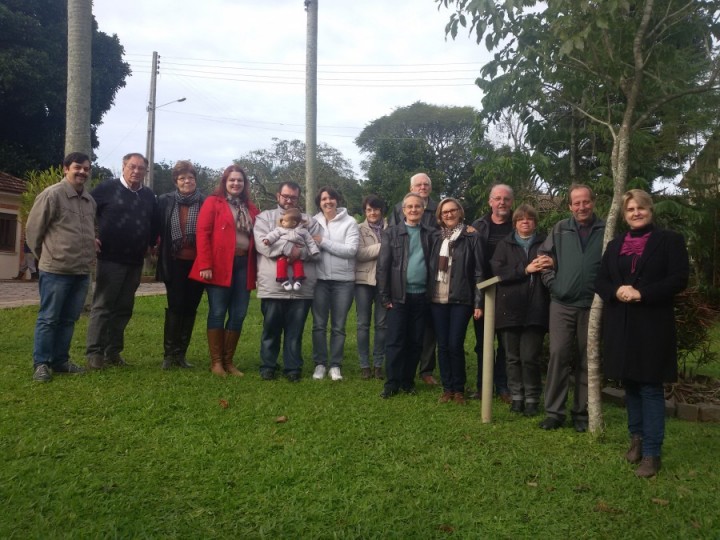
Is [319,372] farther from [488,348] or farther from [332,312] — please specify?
[488,348]

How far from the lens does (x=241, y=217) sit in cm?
648

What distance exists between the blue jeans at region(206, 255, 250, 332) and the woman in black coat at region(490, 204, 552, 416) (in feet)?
8.22

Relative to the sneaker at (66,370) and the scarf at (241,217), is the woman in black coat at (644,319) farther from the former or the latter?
the sneaker at (66,370)

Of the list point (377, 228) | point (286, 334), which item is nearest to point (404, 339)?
point (286, 334)

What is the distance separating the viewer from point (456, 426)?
499 centimetres

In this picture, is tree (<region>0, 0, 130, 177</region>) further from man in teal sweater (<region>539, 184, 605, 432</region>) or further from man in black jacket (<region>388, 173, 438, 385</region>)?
man in teal sweater (<region>539, 184, 605, 432</region>)

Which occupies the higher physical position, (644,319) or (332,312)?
(644,319)

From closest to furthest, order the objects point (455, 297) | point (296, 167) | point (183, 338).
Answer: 1. point (455, 297)
2. point (183, 338)
3. point (296, 167)

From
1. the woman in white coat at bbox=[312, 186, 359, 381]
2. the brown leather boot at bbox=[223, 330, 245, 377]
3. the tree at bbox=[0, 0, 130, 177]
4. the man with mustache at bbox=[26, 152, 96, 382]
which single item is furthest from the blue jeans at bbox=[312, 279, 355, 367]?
the tree at bbox=[0, 0, 130, 177]

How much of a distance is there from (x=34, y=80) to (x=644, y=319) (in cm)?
2528

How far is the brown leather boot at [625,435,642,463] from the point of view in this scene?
4.30 m

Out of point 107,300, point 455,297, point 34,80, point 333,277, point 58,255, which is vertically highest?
point 34,80

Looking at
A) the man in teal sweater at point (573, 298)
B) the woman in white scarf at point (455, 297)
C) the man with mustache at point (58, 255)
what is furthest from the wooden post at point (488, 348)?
the man with mustache at point (58, 255)

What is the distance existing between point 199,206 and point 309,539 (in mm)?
4213
